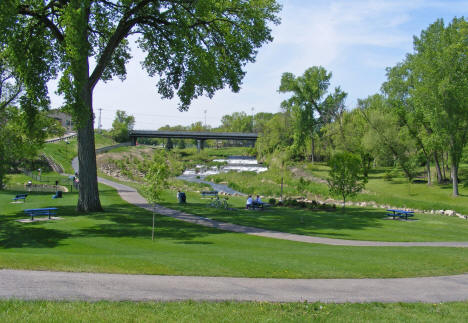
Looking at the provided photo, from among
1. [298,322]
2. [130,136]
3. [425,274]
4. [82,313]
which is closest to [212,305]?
[298,322]

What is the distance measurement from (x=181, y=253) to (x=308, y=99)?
62319 millimetres

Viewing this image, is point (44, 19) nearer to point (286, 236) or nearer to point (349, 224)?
point (286, 236)

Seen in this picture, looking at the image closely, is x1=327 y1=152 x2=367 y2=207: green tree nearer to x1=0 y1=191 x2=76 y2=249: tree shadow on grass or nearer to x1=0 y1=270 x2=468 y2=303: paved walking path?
x1=0 y1=270 x2=468 y2=303: paved walking path

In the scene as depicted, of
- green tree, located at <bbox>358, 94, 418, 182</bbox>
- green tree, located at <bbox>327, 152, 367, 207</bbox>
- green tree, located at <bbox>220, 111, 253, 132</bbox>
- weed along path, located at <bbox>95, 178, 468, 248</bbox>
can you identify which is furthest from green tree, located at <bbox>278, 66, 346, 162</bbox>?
green tree, located at <bbox>220, 111, 253, 132</bbox>

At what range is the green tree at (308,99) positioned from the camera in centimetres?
7025

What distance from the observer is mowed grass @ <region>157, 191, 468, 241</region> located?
62.2 ft

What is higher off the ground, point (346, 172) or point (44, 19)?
point (44, 19)

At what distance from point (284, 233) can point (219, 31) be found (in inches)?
556

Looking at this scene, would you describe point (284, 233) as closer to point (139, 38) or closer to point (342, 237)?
point (342, 237)

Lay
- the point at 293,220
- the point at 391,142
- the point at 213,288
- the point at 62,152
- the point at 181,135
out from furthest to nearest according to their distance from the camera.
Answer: the point at 181,135, the point at 62,152, the point at 391,142, the point at 293,220, the point at 213,288

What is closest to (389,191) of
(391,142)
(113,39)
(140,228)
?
(391,142)

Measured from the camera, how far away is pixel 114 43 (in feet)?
75.9

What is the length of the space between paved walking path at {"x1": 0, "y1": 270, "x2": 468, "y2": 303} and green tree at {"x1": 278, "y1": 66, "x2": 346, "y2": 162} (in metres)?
60.0

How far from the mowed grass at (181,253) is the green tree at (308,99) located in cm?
5258
